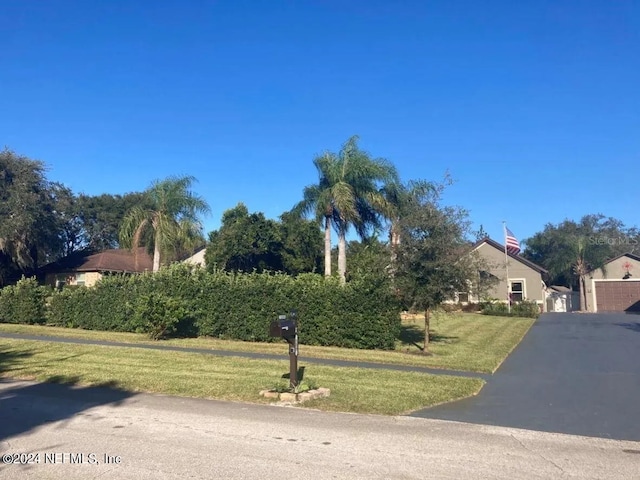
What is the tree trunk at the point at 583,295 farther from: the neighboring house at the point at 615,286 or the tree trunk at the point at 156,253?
the tree trunk at the point at 156,253

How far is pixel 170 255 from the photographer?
29.9 m

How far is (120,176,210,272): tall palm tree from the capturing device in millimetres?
28797

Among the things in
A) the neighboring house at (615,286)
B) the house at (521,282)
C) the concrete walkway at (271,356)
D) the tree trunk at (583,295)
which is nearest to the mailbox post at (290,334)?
the concrete walkway at (271,356)

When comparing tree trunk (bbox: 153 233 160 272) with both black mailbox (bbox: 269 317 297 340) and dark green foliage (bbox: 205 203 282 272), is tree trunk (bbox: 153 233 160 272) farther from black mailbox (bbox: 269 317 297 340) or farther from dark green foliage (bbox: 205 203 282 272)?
black mailbox (bbox: 269 317 297 340)

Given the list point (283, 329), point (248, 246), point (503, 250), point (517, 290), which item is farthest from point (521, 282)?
point (283, 329)

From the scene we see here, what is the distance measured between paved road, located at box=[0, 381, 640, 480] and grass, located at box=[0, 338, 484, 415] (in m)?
0.92

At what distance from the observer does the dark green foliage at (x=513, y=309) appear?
3447 cm

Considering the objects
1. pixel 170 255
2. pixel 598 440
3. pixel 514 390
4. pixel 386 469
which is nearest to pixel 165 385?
pixel 386 469

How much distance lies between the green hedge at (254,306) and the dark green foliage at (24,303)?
4.25 meters

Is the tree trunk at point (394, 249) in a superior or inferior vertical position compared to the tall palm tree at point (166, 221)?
inferior

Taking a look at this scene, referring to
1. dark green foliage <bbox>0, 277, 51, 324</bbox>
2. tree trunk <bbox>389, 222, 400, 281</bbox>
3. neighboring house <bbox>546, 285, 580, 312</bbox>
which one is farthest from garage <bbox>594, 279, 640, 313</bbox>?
dark green foliage <bbox>0, 277, 51, 324</bbox>

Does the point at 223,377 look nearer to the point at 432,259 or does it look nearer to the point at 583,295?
the point at 432,259

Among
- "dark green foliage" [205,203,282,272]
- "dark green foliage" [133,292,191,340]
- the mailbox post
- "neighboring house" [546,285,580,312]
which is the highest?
"dark green foliage" [205,203,282,272]

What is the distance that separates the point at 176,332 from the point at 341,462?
15093mm
